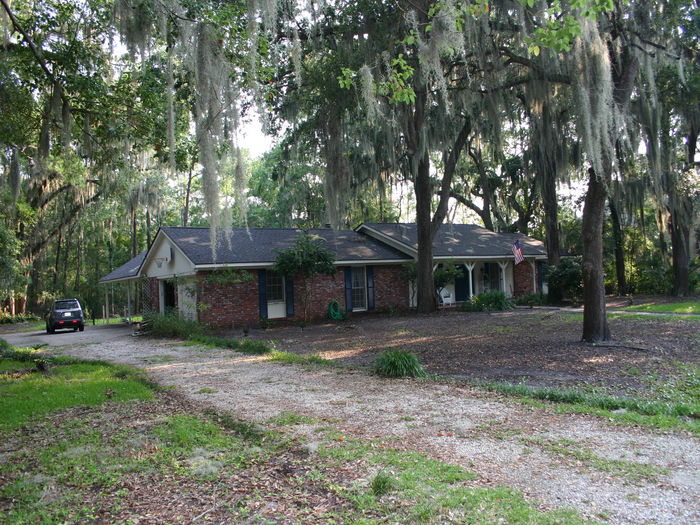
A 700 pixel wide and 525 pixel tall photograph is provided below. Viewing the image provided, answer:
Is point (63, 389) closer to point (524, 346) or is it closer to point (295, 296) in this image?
point (524, 346)

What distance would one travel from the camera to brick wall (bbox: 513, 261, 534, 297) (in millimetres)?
23203

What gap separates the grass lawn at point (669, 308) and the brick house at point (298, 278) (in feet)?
19.1

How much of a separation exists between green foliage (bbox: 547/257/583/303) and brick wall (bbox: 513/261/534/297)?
10.3ft

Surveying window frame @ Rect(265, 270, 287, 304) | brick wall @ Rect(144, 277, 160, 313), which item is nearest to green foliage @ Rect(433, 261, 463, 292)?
window frame @ Rect(265, 270, 287, 304)

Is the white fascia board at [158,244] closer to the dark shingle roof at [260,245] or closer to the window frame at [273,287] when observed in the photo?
the dark shingle roof at [260,245]

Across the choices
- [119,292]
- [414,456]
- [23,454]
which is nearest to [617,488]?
[414,456]

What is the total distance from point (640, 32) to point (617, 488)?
386 inches

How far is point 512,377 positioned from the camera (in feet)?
23.7

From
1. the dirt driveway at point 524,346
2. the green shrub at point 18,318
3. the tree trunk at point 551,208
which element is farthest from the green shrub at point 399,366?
the green shrub at point 18,318

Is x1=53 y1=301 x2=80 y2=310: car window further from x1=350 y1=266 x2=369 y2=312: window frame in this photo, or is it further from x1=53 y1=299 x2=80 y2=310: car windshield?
x1=350 y1=266 x2=369 y2=312: window frame

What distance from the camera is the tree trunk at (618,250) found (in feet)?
73.8

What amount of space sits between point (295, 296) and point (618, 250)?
15.1m

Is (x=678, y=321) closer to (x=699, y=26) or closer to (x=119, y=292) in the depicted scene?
(x=699, y=26)

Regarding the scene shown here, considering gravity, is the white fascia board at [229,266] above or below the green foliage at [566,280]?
above
